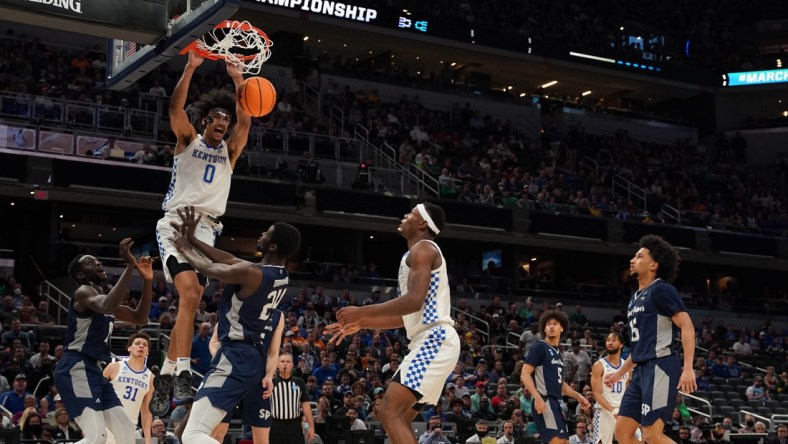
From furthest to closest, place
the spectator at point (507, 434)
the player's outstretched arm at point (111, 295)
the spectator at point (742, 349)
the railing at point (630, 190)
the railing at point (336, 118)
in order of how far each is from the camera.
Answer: the railing at point (630, 190)
the railing at point (336, 118)
the spectator at point (742, 349)
the spectator at point (507, 434)
the player's outstretched arm at point (111, 295)

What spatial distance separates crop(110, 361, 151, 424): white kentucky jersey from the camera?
13180mm

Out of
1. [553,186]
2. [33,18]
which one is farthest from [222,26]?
[553,186]

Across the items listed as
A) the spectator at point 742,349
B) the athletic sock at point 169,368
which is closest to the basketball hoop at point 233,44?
the athletic sock at point 169,368

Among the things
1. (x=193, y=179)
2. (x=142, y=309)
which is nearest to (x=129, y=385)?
(x=142, y=309)

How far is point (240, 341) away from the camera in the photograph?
28.4 ft

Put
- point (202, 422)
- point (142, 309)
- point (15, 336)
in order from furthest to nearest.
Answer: point (15, 336)
point (142, 309)
point (202, 422)

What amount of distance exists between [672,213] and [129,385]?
28.2 m

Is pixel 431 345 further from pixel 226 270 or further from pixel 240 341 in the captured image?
pixel 226 270

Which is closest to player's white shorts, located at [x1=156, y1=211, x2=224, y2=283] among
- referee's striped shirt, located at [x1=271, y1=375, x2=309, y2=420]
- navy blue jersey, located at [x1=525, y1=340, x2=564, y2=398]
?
referee's striped shirt, located at [x1=271, y1=375, x2=309, y2=420]

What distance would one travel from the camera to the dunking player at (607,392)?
14227 millimetres

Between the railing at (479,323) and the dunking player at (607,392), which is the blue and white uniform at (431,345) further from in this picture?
the railing at (479,323)

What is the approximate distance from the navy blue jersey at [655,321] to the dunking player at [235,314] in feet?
11.8

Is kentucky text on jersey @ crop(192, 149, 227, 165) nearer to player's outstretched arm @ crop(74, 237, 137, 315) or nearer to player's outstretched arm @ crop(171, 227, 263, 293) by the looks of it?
player's outstretched arm @ crop(74, 237, 137, 315)

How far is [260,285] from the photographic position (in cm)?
856
